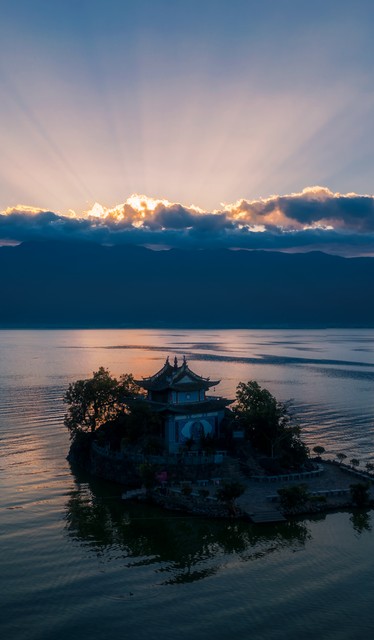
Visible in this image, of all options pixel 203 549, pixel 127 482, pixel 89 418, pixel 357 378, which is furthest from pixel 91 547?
pixel 357 378

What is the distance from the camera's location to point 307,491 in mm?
47750

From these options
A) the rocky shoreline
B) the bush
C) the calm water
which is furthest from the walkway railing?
the calm water

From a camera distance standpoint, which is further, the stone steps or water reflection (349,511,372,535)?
the stone steps

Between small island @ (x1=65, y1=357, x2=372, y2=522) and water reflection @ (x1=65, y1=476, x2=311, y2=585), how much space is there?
149cm

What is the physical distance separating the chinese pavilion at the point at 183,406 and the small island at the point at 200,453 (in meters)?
0.10

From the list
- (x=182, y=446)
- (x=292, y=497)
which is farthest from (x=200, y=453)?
(x=292, y=497)

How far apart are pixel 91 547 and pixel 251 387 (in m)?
26.4

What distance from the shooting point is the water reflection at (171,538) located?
3669 centimetres

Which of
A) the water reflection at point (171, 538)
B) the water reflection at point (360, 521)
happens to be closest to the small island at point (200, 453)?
the water reflection at point (360, 521)

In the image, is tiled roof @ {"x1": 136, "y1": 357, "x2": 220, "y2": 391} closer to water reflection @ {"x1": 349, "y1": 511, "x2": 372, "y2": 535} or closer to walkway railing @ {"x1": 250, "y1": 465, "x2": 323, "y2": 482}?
walkway railing @ {"x1": 250, "y1": 465, "x2": 323, "y2": 482}

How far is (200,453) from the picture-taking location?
177ft

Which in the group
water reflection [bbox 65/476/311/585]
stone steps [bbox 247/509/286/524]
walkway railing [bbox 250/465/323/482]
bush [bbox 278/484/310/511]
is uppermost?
bush [bbox 278/484/310/511]

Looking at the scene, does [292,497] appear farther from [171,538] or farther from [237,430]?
[237,430]

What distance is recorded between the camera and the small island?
45.5 meters
